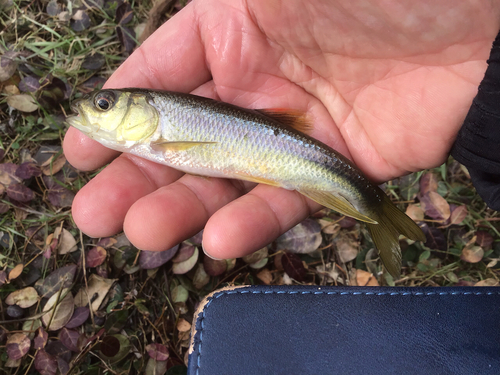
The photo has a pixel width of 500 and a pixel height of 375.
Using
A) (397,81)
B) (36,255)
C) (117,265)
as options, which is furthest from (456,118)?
(36,255)

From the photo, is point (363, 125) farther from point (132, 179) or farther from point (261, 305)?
point (132, 179)

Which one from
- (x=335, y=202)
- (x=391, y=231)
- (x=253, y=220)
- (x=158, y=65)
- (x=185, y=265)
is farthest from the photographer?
(x=185, y=265)

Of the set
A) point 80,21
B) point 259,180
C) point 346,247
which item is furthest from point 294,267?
point 80,21

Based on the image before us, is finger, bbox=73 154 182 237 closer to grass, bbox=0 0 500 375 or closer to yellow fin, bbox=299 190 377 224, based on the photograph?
grass, bbox=0 0 500 375

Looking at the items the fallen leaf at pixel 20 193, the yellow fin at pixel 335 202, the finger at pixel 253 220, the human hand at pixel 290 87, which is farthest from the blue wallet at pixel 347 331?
the fallen leaf at pixel 20 193

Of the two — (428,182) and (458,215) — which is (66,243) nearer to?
(428,182)

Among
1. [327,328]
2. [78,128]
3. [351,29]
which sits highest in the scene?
[351,29]
